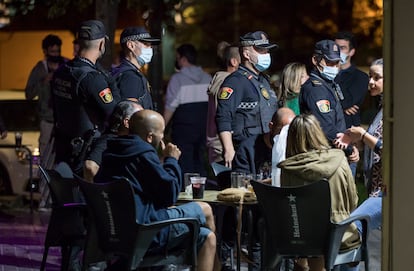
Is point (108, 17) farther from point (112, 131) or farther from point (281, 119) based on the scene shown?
point (112, 131)

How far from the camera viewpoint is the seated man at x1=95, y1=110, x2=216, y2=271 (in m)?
7.38

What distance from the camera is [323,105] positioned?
9.83 metres

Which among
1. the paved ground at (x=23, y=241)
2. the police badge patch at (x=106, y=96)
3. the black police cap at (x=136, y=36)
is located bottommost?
the paved ground at (x=23, y=241)

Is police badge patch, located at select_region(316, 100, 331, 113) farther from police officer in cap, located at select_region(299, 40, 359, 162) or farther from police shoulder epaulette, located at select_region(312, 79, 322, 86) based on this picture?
police shoulder epaulette, located at select_region(312, 79, 322, 86)

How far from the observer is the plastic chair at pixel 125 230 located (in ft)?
24.0

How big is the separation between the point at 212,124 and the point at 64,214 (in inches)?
146

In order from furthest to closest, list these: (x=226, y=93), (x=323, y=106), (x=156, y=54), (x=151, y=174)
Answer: (x=156, y=54) < (x=226, y=93) < (x=323, y=106) < (x=151, y=174)

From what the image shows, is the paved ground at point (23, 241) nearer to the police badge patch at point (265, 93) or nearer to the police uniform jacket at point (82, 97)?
the police uniform jacket at point (82, 97)

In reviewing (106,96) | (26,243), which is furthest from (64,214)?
(26,243)

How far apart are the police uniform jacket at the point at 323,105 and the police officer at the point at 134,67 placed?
1.35 meters

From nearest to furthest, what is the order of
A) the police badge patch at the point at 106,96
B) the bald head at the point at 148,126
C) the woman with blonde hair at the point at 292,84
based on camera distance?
the bald head at the point at 148,126 < the police badge patch at the point at 106,96 < the woman with blonde hair at the point at 292,84

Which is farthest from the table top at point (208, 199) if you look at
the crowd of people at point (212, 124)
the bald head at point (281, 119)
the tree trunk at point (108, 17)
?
the tree trunk at point (108, 17)

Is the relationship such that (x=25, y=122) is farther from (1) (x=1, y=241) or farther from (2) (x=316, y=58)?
(2) (x=316, y=58)

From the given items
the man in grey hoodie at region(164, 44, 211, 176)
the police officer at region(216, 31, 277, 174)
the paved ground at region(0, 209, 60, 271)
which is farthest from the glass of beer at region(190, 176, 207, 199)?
the man in grey hoodie at region(164, 44, 211, 176)
